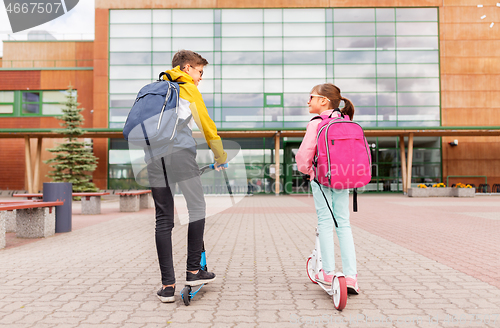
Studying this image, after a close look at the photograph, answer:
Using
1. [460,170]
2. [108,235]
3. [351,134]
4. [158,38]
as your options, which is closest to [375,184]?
[460,170]

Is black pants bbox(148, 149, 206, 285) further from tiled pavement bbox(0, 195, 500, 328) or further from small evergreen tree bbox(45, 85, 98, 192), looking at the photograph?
small evergreen tree bbox(45, 85, 98, 192)

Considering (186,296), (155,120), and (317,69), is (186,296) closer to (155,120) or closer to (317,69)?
(155,120)

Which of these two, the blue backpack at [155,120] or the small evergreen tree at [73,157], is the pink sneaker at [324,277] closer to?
the blue backpack at [155,120]

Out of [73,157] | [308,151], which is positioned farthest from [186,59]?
[73,157]

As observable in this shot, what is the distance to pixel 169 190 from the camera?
3.10 m

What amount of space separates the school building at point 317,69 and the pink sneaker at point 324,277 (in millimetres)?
22521

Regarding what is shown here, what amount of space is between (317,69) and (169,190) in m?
25.0

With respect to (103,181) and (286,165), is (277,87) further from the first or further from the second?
(103,181)

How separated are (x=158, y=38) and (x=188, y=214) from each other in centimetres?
2562

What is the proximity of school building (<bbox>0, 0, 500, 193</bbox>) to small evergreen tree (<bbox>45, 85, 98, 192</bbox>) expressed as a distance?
365cm

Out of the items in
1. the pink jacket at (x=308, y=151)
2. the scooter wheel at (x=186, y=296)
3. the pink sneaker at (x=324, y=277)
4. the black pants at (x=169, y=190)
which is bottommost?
the scooter wheel at (x=186, y=296)

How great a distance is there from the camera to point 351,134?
3006 millimetres

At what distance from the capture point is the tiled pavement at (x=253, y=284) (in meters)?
2.82

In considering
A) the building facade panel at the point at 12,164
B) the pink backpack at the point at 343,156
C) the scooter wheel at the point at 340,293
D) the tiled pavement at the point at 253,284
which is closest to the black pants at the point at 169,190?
the tiled pavement at the point at 253,284
